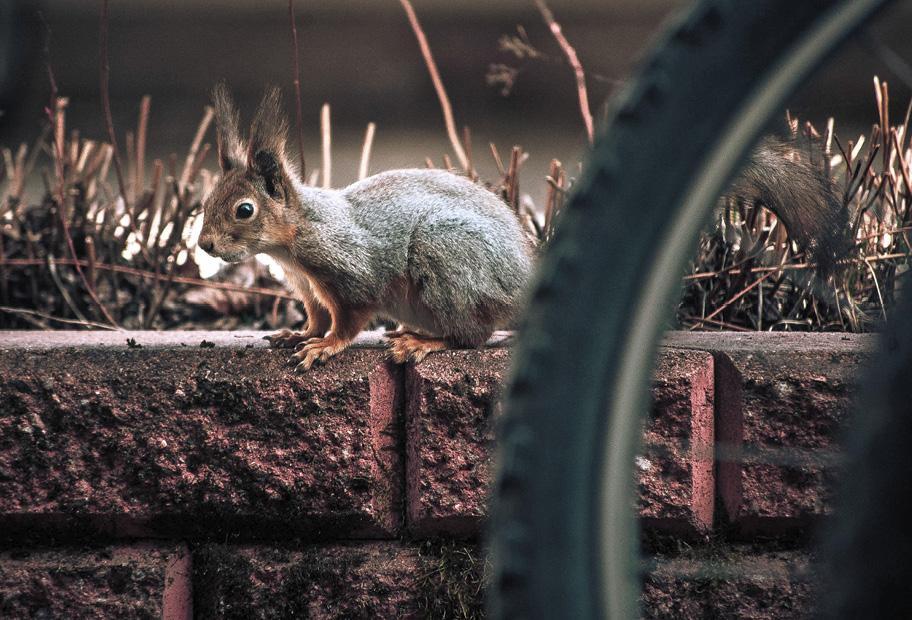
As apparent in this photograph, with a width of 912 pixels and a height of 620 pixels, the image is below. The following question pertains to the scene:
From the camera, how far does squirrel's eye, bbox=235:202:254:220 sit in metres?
2.25

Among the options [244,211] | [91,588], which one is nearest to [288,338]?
[244,211]

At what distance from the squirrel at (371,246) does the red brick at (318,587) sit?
0.46 meters

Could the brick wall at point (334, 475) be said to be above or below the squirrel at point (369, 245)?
below

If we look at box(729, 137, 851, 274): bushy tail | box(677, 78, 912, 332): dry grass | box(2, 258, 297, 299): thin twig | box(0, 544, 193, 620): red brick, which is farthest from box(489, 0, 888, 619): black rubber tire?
box(2, 258, 297, 299): thin twig

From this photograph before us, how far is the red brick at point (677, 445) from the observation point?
204cm

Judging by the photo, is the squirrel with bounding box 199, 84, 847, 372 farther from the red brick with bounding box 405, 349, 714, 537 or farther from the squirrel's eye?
the red brick with bounding box 405, 349, 714, 537

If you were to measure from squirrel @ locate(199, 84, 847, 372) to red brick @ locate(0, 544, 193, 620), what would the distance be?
572mm

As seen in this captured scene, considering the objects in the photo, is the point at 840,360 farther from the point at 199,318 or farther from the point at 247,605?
the point at 199,318

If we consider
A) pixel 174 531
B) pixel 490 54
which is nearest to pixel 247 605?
pixel 174 531

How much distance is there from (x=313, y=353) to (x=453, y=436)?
0.35 m

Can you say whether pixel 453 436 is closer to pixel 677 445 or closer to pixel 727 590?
pixel 677 445

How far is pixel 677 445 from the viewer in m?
2.04

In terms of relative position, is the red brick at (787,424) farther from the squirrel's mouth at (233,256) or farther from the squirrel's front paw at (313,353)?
the squirrel's mouth at (233,256)

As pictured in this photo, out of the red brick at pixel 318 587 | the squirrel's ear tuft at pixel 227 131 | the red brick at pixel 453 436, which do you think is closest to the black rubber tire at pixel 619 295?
the red brick at pixel 453 436
